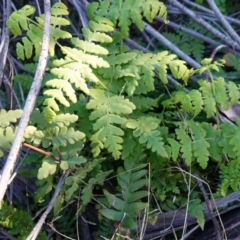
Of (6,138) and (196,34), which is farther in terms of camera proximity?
(196,34)

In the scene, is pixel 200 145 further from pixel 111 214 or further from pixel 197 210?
pixel 111 214

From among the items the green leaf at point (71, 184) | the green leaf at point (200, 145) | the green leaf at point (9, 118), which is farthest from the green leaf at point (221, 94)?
the green leaf at point (9, 118)

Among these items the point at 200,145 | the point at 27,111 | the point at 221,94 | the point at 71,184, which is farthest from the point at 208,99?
the point at 27,111

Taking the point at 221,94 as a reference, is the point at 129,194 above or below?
below

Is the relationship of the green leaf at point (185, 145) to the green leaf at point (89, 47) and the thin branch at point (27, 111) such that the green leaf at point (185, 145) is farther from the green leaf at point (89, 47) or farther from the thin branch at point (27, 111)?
the thin branch at point (27, 111)

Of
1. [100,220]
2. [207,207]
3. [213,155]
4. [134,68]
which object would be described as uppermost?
[134,68]

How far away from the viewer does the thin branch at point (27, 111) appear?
76.8 inches

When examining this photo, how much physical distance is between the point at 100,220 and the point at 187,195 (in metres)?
0.52

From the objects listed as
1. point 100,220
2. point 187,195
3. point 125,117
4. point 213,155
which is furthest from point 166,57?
point 100,220

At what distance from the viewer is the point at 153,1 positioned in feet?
8.18

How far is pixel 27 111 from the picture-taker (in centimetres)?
208

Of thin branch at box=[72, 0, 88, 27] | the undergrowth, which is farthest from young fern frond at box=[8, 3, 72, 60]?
thin branch at box=[72, 0, 88, 27]

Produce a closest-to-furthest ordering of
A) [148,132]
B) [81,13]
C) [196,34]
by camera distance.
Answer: [148,132]
[81,13]
[196,34]

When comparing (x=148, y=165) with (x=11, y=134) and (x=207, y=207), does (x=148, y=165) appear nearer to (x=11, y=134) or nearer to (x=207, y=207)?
(x=207, y=207)
